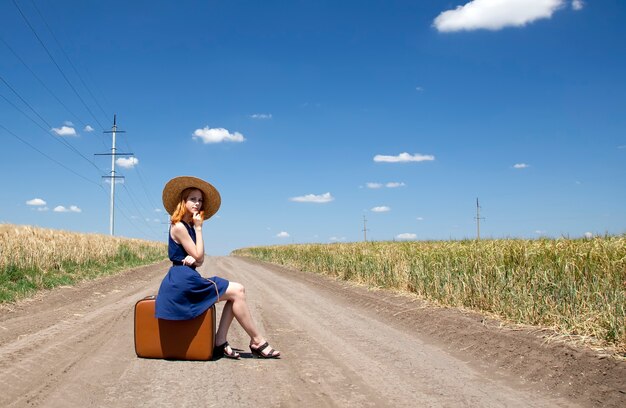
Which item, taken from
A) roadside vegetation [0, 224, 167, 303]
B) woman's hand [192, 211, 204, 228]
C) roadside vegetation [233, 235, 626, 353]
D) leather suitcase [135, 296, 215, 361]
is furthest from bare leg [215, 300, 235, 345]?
roadside vegetation [0, 224, 167, 303]

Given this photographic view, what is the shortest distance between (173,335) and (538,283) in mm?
5991

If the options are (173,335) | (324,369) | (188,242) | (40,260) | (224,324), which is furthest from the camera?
(40,260)

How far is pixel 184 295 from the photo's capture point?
5.36 m

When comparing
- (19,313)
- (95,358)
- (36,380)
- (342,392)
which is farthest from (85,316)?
(342,392)

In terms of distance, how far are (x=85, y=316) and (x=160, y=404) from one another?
5697mm

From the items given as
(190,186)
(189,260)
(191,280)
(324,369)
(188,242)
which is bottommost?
(324,369)

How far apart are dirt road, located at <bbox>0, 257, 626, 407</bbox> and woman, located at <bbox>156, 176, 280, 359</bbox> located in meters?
0.44

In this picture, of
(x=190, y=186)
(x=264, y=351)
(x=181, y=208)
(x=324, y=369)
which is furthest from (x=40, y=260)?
(x=324, y=369)

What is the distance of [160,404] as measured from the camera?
158 inches

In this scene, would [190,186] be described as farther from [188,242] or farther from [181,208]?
[188,242]

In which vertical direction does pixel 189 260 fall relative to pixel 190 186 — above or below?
below

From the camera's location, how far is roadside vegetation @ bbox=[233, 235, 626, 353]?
648cm

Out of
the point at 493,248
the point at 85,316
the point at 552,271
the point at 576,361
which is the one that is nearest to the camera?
the point at 576,361

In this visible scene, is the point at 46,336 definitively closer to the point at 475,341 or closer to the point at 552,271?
the point at 475,341
